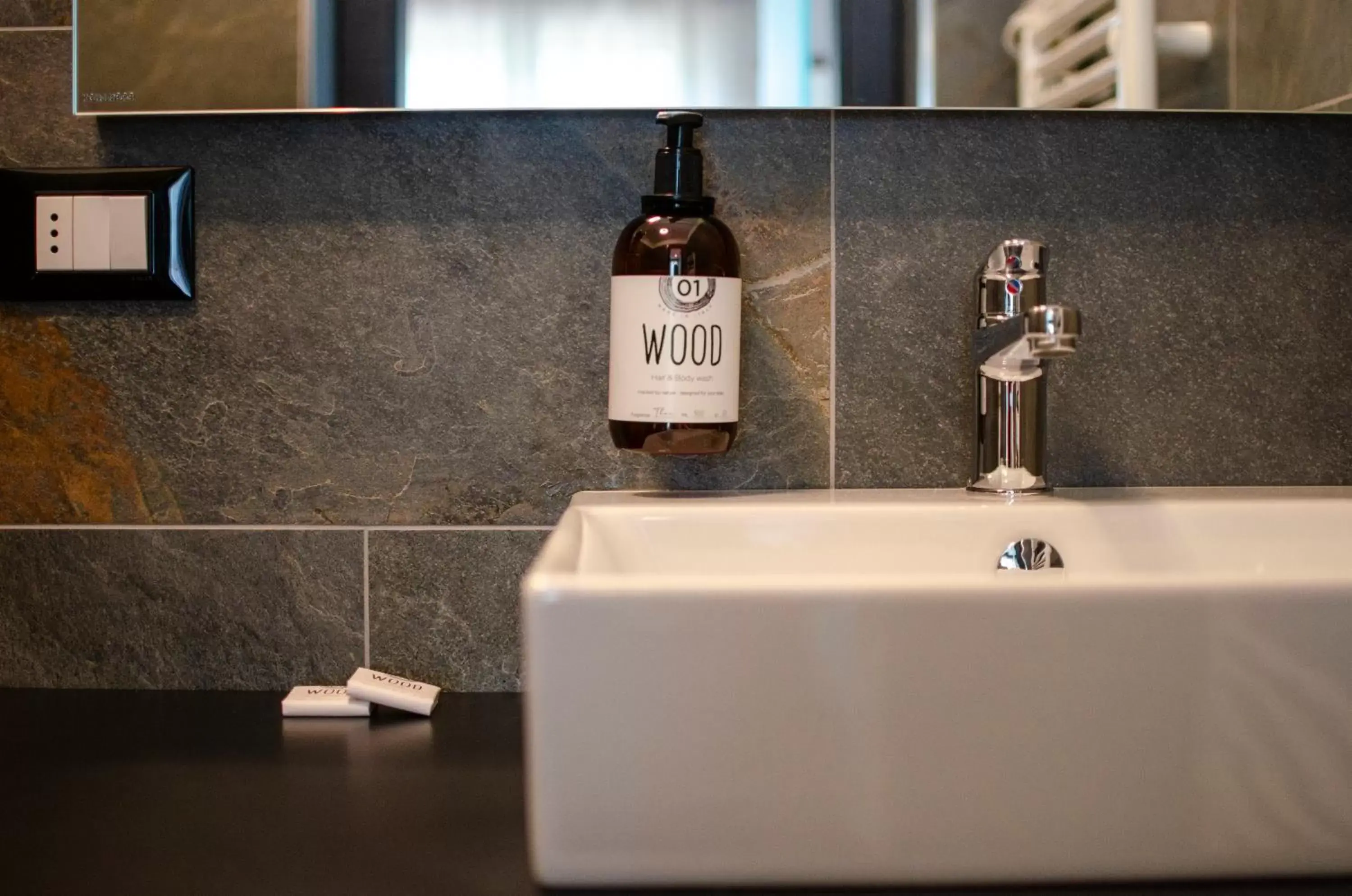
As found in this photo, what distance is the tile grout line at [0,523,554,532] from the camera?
841mm

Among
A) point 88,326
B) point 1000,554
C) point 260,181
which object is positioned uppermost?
point 260,181

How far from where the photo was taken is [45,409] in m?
0.85

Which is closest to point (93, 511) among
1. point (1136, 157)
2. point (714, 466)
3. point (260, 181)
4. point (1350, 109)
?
point (260, 181)

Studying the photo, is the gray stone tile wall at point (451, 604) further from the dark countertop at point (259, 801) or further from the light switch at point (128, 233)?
the light switch at point (128, 233)

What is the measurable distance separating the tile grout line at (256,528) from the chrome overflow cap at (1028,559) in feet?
1.08

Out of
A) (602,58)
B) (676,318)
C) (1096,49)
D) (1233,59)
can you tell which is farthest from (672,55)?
(1233,59)

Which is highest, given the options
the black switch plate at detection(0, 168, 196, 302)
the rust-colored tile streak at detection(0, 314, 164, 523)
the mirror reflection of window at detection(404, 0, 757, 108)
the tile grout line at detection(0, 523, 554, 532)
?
the mirror reflection of window at detection(404, 0, 757, 108)

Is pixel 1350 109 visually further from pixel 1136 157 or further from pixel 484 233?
pixel 484 233

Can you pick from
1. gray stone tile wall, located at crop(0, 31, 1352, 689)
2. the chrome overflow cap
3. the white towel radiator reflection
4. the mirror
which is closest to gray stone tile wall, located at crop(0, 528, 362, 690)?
gray stone tile wall, located at crop(0, 31, 1352, 689)

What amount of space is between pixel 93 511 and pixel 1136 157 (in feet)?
2.75

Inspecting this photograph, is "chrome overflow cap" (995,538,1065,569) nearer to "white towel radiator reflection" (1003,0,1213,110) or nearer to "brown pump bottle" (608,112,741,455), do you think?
"brown pump bottle" (608,112,741,455)

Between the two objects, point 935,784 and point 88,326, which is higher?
point 88,326

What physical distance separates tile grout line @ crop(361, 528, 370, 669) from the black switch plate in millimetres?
229

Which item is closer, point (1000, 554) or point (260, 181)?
point (1000, 554)
